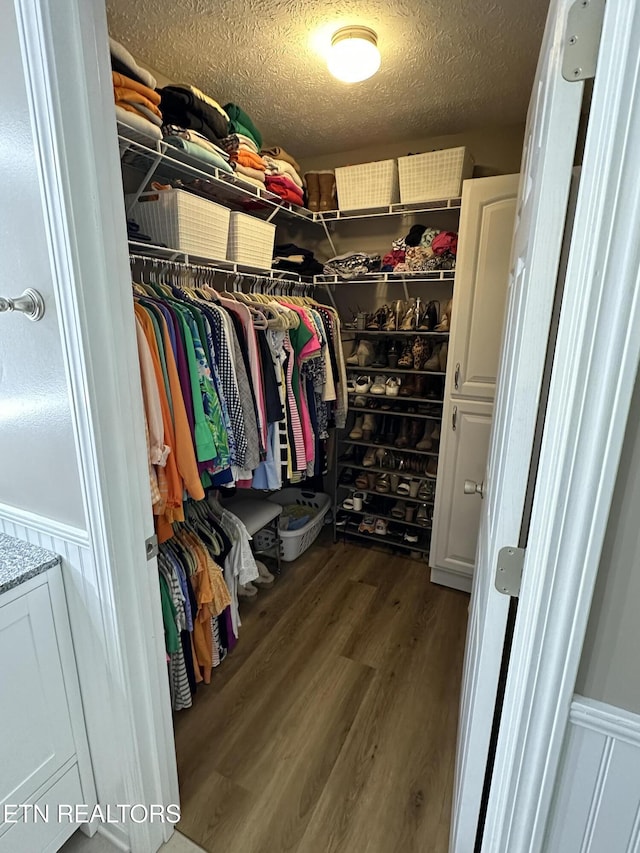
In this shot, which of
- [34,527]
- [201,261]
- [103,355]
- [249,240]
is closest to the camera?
[103,355]

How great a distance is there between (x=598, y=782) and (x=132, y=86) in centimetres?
197

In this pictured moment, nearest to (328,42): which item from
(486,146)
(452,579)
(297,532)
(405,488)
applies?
(486,146)

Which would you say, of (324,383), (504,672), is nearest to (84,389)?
(504,672)

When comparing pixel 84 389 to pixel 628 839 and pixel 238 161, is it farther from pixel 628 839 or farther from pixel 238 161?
pixel 238 161

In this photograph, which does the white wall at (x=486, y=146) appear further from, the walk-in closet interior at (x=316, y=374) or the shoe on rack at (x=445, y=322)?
the shoe on rack at (x=445, y=322)

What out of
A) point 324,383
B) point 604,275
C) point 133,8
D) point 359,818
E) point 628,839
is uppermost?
point 133,8

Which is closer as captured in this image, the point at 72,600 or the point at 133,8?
the point at 72,600

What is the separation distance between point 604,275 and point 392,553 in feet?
7.83

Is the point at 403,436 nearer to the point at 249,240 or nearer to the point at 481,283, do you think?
the point at 481,283

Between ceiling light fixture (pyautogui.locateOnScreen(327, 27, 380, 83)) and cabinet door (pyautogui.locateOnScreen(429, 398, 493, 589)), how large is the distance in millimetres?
1416

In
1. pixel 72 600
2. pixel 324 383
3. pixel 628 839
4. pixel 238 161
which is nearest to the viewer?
pixel 628 839

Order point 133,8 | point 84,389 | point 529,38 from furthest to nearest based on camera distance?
point 529,38 < point 133,8 < point 84,389

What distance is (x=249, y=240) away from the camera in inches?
74.7

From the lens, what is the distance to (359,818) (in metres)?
1.26
